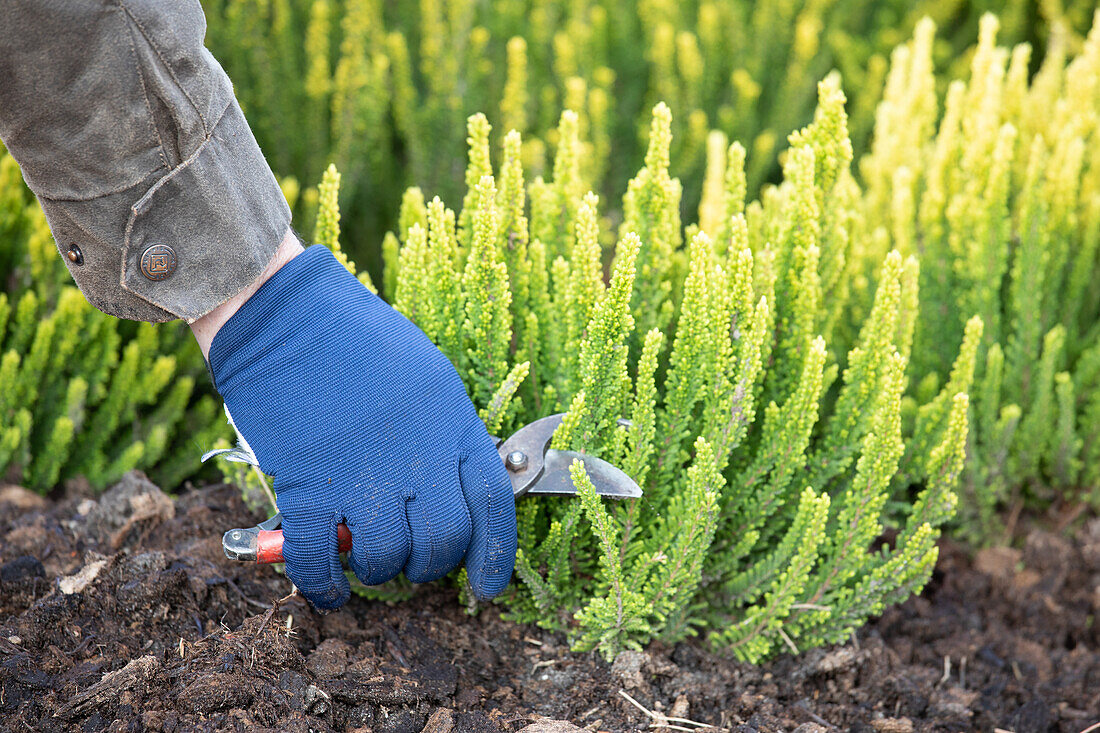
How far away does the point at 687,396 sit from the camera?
1.83 m

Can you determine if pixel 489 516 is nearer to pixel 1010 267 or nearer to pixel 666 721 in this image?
pixel 666 721

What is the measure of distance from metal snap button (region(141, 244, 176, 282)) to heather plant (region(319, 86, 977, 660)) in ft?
1.44

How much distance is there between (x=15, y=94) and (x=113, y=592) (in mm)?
977

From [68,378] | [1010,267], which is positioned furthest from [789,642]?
[68,378]

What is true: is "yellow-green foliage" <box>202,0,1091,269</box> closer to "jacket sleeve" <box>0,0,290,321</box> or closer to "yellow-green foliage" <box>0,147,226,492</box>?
"yellow-green foliage" <box>0,147,226,492</box>

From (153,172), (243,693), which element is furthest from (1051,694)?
(153,172)

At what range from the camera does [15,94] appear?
1.51 m

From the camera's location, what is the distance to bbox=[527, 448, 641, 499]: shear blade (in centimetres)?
169

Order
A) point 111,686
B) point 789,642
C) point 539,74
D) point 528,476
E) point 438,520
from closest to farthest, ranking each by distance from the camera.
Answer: point 111,686
point 438,520
point 528,476
point 789,642
point 539,74

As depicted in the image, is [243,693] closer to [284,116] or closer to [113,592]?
[113,592]

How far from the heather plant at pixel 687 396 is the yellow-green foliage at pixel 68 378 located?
0.92 m

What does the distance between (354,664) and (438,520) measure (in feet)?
1.13

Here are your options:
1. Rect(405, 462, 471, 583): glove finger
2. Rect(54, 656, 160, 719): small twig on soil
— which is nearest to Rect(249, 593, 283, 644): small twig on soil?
Rect(54, 656, 160, 719): small twig on soil

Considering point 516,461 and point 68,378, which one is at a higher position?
point 516,461
